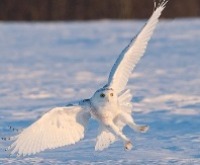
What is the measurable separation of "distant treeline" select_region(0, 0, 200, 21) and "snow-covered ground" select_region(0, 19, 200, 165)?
7.84 metres

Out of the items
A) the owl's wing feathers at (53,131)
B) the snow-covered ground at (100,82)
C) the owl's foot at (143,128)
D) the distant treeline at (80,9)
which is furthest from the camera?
the distant treeline at (80,9)

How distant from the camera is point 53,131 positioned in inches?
186

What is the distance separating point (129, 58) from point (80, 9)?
77.8ft

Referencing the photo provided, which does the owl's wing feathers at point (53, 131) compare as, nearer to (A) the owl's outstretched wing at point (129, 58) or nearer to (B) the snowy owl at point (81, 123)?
(B) the snowy owl at point (81, 123)

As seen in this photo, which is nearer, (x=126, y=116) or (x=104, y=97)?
(x=104, y=97)

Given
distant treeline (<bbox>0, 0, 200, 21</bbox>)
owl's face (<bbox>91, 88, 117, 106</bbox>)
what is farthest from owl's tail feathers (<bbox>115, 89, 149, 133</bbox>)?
distant treeline (<bbox>0, 0, 200, 21</bbox>)

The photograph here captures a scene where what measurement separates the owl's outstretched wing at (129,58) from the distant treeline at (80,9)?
22.8 meters

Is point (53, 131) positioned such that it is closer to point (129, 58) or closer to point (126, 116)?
point (126, 116)

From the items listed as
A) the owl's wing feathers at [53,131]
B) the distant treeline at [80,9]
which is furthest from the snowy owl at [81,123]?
the distant treeline at [80,9]

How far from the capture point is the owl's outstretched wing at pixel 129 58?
5.23 meters

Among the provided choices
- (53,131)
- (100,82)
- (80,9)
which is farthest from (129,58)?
(80,9)

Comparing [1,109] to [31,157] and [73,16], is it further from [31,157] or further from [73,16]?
[73,16]

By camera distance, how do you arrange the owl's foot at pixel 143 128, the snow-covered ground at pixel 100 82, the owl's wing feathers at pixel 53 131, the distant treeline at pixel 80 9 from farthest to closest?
the distant treeline at pixel 80 9 < the snow-covered ground at pixel 100 82 < the owl's foot at pixel 143 128 < the owl's wing feathers at pixel 53 131

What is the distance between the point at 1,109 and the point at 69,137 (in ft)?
9.67
